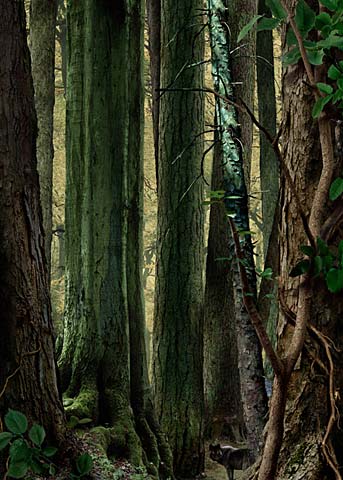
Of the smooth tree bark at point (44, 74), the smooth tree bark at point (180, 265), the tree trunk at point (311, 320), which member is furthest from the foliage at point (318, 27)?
the smooth tree bark at point (44, 74)

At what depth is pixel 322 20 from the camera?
2.52m

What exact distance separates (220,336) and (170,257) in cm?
193

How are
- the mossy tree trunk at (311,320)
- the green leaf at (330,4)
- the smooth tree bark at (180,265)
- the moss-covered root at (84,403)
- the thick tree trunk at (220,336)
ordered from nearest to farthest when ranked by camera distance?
the green leaf at (330,4), the mossy tree trunk at (311,320), the moss-covered root at (84,403), the smooth tree bark at (180,265), the thick tree trunk at (220,336)

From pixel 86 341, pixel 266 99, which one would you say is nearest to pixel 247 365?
pixel 86 341

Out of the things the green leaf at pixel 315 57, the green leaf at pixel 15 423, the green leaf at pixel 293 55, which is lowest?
the green leaf at pixel 15 423

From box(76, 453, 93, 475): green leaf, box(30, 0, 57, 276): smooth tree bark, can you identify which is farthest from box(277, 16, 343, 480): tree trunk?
box(30, 0, 57, 276): smooth tree bark

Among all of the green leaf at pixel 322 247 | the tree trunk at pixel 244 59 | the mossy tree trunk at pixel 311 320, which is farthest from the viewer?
the tree trunk at pixel 244 59

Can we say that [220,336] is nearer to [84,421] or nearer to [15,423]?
[84,421]

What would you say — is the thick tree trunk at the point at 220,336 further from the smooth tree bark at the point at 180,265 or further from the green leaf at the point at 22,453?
the green leaf at the point at 22,453

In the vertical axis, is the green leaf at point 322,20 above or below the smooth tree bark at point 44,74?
below

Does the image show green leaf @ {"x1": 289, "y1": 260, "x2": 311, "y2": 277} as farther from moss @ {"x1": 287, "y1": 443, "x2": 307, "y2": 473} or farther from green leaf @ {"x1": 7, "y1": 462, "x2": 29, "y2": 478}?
green leaf @ {"x1": 7, "y1": 462, "x2": 29, "y2": 478}

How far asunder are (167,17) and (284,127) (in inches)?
292

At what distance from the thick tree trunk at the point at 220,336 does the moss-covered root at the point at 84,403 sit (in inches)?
166

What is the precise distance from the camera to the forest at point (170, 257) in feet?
9.39
